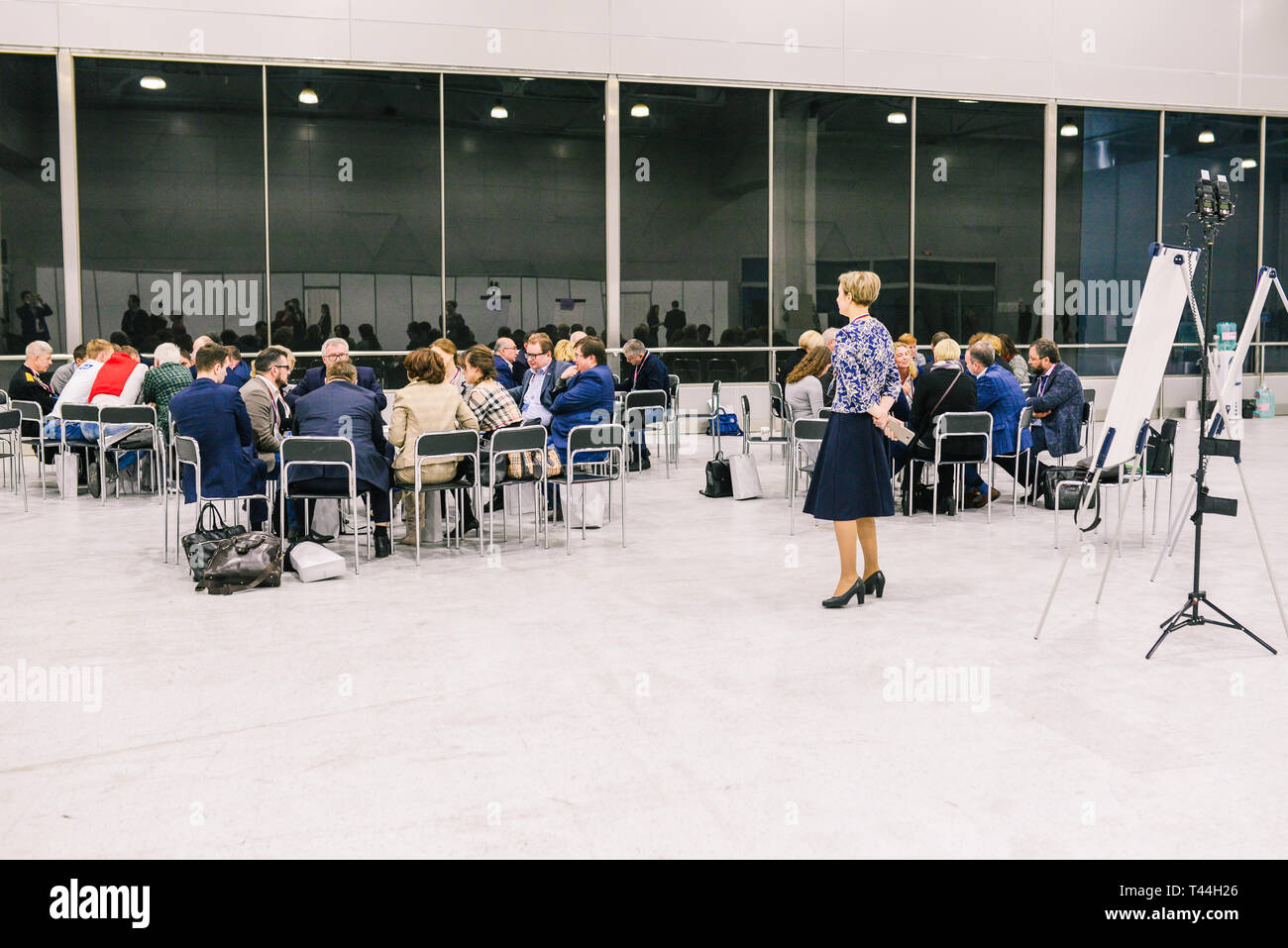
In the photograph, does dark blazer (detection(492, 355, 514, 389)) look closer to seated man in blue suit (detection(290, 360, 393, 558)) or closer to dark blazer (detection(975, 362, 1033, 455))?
seated man in blue suit (detection(290, 360, 393, 558))

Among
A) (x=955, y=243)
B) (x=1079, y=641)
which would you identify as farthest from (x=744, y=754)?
(x=955, y=243)

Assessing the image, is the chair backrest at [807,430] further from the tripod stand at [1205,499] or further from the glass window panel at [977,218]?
the glass window panel at [977,218]

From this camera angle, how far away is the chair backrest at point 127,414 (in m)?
8.42

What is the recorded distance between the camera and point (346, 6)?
13.3 metres

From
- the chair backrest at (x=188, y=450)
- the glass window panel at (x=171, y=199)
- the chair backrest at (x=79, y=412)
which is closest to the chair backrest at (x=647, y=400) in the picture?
the chair backrest at (x=79, y=412)

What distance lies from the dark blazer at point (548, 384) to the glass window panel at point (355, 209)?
3594 mm

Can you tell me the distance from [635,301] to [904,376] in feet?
20.6

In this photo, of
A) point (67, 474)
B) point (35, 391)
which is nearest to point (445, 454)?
point (67, 474)

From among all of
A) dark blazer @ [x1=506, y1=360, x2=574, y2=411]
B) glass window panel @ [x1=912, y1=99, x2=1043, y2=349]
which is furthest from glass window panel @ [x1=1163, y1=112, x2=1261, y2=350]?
dark blazer @ [x1=506, y1=360, x2=574, y2=411]

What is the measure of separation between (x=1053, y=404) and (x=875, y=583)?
3.48m

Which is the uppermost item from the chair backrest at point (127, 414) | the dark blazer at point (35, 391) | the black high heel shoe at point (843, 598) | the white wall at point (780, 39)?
the white wall at point (780, 39)

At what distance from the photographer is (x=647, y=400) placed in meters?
10.9

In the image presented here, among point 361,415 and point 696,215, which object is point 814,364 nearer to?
point 361,415

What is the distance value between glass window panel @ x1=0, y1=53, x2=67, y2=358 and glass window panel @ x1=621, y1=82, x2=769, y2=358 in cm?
658
